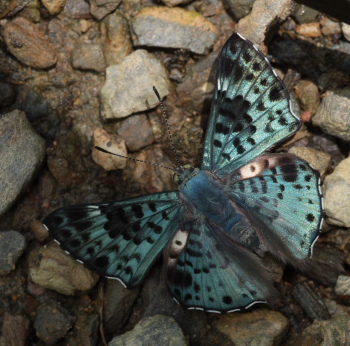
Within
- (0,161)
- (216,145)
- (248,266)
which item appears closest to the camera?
(248,266)

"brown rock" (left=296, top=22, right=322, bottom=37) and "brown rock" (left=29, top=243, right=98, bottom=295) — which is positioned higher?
"brown rock" (left=296, top=22, right=322, bottom=37)

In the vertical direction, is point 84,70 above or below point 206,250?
above

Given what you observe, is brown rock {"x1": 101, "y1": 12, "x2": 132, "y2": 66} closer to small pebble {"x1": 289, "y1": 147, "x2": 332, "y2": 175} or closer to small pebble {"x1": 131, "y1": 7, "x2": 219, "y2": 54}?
small pebble {"x1": 131, "y1": 7, "x2": 219, "y2": 54}

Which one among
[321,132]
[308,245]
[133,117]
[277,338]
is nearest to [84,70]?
[133,117]

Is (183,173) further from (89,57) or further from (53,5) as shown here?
(53,5)

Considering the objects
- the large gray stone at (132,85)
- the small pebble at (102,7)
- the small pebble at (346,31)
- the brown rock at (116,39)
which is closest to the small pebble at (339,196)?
the small pebble at (346,31)

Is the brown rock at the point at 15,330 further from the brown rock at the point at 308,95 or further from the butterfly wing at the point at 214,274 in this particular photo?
the brown rock at the point at 308,95

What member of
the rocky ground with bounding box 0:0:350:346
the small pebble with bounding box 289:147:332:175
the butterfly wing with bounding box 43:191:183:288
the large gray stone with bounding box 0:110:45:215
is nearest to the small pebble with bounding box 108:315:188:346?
the rocky ground with bounding box 0:0:350:346

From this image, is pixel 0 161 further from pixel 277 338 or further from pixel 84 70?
pixel 277 338
